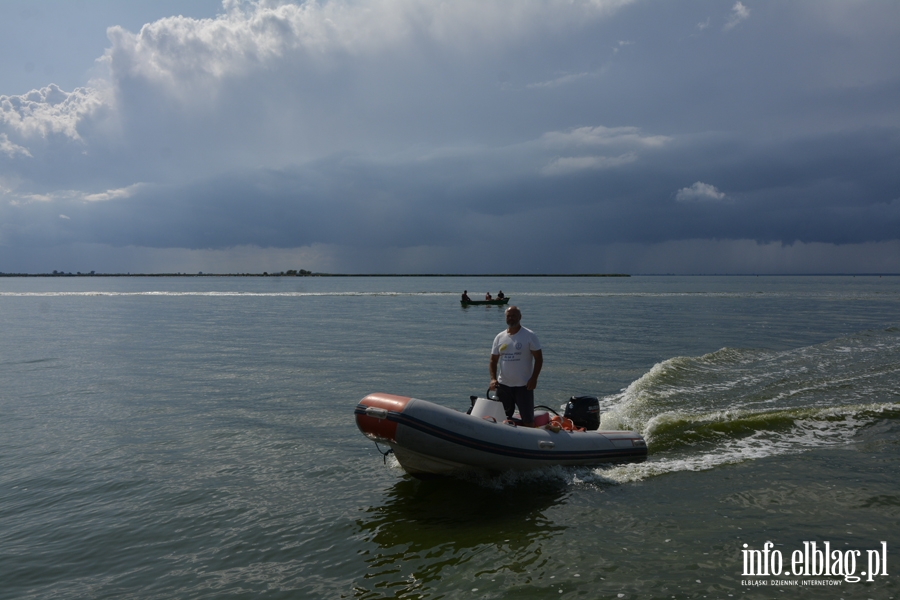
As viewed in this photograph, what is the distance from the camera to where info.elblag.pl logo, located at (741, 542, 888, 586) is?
5527mm

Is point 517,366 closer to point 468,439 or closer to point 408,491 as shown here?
point 468,439

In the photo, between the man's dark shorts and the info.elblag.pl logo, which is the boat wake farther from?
the info.elblag.pl logo

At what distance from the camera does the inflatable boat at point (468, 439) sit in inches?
297

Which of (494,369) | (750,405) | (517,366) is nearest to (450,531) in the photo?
(517,366)

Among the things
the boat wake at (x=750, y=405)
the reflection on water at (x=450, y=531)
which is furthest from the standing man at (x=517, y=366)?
the boat wake at (x=750, y=405)

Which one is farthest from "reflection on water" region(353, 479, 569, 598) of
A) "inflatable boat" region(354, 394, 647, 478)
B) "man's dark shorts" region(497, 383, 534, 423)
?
"man's dark shorts" region(497, 383, 534, 423)

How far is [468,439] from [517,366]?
152 centimetres

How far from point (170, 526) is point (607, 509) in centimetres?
537

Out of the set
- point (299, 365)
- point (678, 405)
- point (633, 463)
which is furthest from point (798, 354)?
point (299, 365)

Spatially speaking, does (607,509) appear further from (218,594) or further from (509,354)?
(218,594)

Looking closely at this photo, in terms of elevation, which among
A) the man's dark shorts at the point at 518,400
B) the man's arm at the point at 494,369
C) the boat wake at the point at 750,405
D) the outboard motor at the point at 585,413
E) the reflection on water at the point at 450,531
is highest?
the man's arm at the point at 494,369

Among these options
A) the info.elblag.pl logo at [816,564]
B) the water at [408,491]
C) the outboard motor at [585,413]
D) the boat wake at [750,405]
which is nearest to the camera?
the info.elblag.pl logo at [816,564]

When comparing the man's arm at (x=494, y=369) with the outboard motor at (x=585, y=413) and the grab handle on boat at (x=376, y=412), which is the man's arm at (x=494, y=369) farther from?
the grab handle on boat at (x=376, y=412)

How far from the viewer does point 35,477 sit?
858cm
